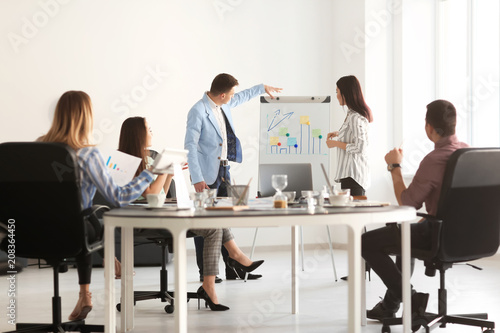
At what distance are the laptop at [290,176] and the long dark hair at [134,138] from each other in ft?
5.03

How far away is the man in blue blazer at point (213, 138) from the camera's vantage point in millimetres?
4922

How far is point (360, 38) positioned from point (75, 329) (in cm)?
516

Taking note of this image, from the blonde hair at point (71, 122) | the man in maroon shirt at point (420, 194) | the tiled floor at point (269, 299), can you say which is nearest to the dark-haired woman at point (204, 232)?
the tiled floor at point (269, 299)

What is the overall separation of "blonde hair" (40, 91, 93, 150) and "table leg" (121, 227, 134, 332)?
26.1 inches

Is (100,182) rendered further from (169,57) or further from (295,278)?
(169,57)

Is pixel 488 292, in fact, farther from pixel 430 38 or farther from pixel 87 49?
pixel 87 49

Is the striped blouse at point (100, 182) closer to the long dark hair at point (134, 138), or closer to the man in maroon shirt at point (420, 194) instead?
the long dark hair at point (134, 138)

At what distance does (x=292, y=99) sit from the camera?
641 cm

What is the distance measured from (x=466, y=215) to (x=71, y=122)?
203cm

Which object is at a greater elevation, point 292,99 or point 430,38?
point 430,38

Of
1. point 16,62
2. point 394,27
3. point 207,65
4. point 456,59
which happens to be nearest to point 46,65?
point 16,62

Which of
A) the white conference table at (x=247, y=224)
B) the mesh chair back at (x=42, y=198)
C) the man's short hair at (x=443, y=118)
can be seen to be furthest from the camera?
the man's short hair at (x=443, y=118)

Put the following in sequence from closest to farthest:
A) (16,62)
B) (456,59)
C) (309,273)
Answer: (309,273)
(16,62)
(456,59)

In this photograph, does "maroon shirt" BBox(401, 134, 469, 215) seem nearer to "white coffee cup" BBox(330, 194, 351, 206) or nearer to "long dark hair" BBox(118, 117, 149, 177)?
"white coffee cup" BBox(330, 194, 351, 206)
